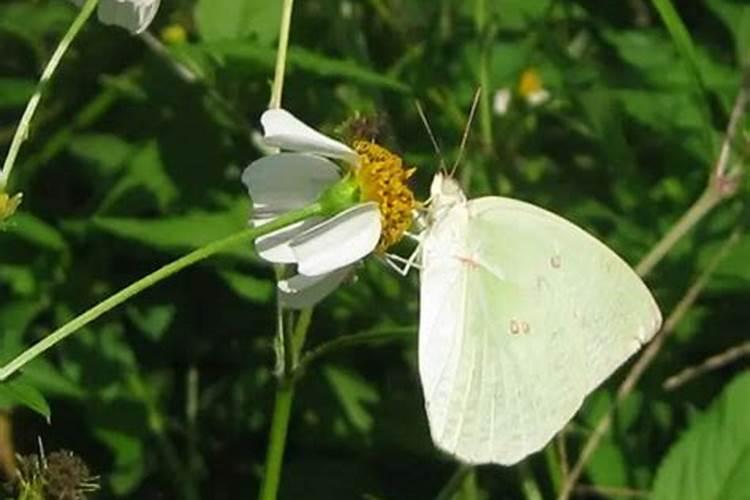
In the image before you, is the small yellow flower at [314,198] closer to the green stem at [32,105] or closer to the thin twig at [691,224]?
the green stem at [32,105]

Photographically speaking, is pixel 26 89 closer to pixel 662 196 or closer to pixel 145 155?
pixel 145 155

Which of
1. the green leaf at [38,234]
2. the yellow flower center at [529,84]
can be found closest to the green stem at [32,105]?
the green leaf at [38,234]

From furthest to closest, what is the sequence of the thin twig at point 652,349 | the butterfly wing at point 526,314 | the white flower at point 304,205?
the thin twig at point 652,349 < the butterfly wing at point 526,314 < the white flower at point 304,205

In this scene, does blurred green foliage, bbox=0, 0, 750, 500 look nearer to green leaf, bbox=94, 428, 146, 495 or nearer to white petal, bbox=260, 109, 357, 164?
green leaf, bbox=94, 428, 146, 495

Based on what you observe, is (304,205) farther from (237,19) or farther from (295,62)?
(237,19)

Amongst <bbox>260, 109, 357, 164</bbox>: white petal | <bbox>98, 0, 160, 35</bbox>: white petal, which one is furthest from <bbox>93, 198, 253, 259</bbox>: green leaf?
<bbox>260, 109, 357, 164</bbox>: white petal
